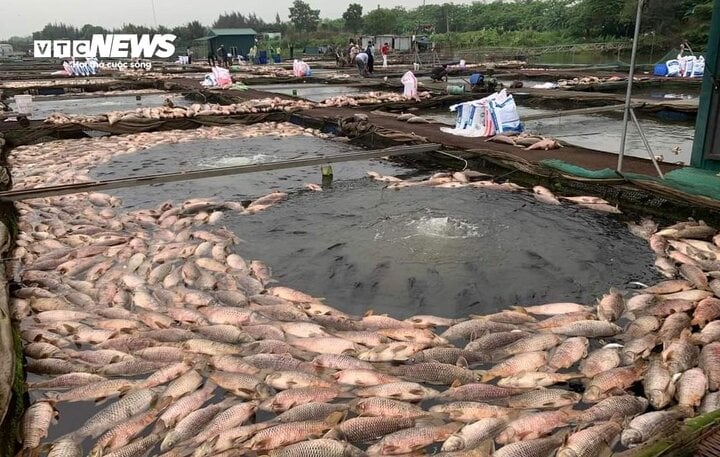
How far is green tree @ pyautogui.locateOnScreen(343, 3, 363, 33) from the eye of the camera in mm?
73062

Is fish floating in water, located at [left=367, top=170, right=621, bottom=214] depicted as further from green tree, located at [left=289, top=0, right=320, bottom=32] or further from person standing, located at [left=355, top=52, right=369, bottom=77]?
green tree, located at [left=289, top=0, right=320, bottom=32]

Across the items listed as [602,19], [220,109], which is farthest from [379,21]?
[220,109]

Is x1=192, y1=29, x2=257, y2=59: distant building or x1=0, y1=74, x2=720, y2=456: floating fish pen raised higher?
x1=192, y1=29, x2=257, y2=59: distant building

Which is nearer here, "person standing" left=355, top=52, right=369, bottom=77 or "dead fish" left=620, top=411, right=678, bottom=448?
"dead fish" left=620, top=411, right=678, bottom=448

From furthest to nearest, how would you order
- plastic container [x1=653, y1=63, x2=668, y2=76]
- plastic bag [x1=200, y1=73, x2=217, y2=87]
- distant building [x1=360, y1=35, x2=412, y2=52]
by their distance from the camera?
1. distant building [x1=360, y1=35, x2=412, y2=52]
2. plastic container [x1=653, y1=63, x2=668, y2=76]
3. plastic bag [x1=200, y1=73, x2=217, y2=87]

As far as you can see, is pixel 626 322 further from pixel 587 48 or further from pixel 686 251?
pixel 587 48

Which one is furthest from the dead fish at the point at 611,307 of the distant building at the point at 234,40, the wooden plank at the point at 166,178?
the distant building at the point at 234,40

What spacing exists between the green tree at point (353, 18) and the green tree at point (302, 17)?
25.9ft

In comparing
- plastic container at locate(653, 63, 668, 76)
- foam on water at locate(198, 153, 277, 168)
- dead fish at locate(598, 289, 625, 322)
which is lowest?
dead fish at locate(598, 289, 625, 322)

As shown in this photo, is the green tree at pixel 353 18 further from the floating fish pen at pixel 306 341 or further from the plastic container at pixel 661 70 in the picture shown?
the floating fish pen at pixel 306 341

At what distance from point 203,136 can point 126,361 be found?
36.9 feet

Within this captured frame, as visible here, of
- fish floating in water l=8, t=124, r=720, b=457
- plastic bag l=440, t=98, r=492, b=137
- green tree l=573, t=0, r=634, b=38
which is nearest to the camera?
fish floating in water l=8, t=124, r=720, b=457

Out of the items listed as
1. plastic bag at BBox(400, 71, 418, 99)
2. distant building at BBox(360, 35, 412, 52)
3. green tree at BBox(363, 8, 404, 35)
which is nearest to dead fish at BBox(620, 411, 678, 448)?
plastic bag at BBox(400, 71, 418, 99)

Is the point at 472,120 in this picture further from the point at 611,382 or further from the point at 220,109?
the point at 611,382
